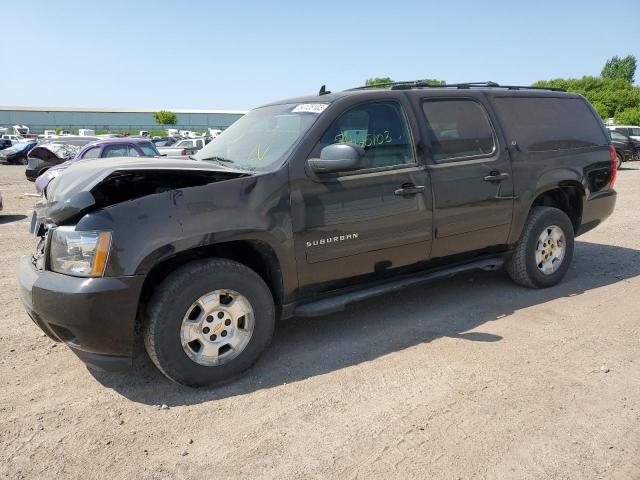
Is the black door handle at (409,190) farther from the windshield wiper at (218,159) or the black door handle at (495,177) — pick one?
the windshield wiper at (218,159)

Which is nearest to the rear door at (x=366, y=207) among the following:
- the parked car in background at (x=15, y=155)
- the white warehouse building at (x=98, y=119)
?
the parked car in background at (x=15, y=155)

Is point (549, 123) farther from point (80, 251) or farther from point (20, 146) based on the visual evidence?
point (20, 146)

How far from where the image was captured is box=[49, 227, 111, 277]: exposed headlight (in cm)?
294

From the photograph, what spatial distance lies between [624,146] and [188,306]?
25.2 m

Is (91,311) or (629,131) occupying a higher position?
(629,131)

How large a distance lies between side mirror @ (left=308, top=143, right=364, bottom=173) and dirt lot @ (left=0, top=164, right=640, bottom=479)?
1370mm

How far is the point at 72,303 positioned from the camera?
2.94 metres

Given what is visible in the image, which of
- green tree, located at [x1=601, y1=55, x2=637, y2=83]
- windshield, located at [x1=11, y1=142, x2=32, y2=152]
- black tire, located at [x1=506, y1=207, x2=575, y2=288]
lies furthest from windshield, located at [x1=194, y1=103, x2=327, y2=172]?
green tree, located at [x1=601, y1=55, x2=637, y2=83]

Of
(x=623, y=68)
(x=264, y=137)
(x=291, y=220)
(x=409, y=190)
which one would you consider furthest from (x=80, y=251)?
(x=623, y=68)

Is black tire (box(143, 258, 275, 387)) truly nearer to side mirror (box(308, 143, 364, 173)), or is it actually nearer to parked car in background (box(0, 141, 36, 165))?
side mirror (box(308, 143, 364, 173))

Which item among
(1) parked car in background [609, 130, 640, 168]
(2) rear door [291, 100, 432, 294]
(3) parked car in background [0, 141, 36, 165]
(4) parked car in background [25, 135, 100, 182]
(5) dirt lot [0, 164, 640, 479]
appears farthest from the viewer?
(3) parked car in background [0, 141, 36, 165]

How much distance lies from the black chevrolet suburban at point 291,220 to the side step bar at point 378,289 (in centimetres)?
2

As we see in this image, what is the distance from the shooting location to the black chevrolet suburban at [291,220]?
9.96 feet

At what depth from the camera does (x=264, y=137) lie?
13.5 ft
